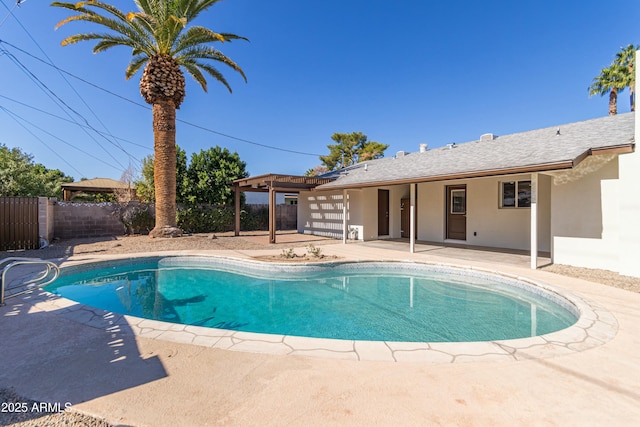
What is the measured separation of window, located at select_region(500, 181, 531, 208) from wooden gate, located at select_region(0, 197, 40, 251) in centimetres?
1769

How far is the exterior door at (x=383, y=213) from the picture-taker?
48.1 ft

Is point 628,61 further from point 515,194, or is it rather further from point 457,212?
point 457,212

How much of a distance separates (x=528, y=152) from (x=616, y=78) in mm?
18235

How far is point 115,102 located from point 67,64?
3988 mm

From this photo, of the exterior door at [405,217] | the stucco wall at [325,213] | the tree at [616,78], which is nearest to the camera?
the stucco wall at [325,213]

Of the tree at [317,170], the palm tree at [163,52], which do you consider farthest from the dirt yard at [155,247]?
the tree at [317,170]

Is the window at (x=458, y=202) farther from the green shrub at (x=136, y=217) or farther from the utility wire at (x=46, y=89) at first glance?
the utility wire at (x=46, y=89)

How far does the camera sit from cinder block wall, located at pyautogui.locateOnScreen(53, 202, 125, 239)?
45.0ft

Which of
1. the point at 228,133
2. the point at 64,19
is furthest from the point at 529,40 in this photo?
the point at 228,133

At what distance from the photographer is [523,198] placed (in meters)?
10.5

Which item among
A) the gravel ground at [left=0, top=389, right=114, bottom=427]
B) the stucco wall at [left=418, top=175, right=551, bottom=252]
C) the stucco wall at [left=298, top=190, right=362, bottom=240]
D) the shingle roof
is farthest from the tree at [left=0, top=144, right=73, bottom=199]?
the stucco wall at [left=418, top=175, right=551, bottom=252]

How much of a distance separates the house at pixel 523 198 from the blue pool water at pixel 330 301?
2.48 metres

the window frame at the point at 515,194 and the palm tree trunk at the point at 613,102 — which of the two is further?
the palm tree trunk at the point at 613,102

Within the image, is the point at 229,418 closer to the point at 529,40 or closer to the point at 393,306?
the point at 393,306
